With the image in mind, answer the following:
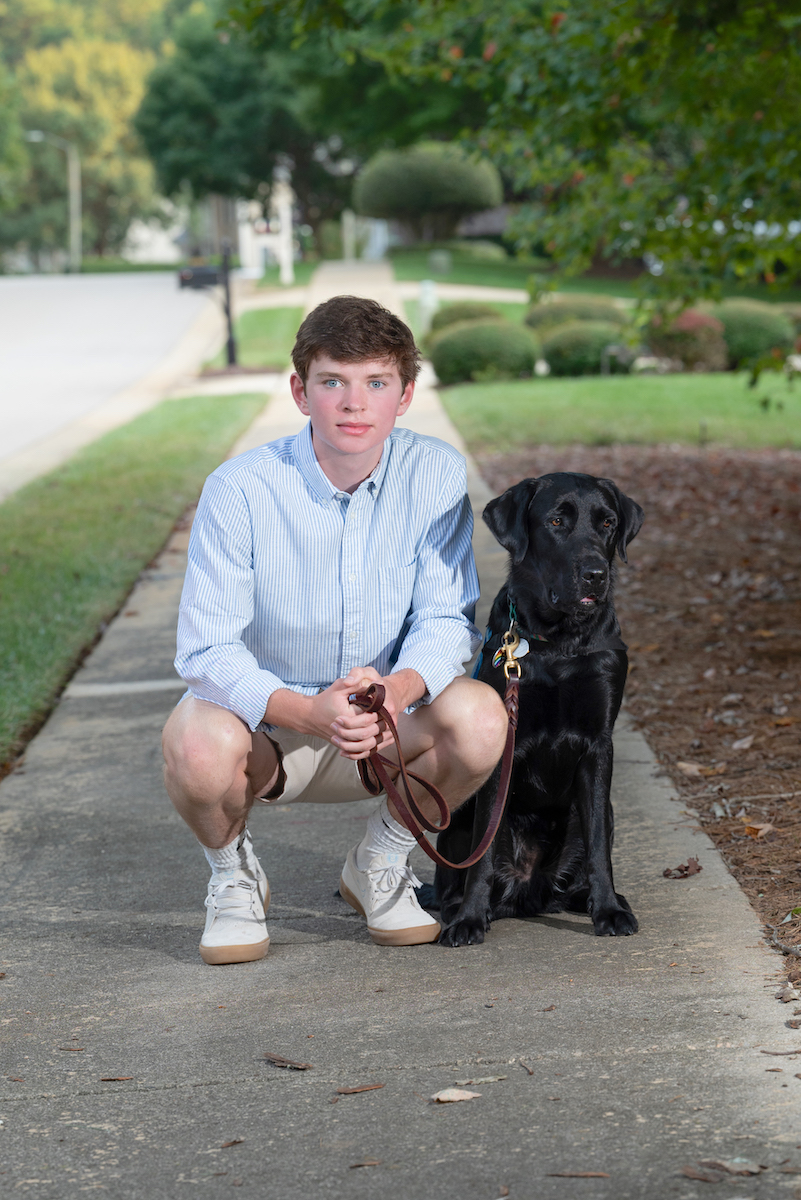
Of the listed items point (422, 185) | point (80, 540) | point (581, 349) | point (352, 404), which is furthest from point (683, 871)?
point (422, 185)

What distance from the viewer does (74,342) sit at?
26.8 meters

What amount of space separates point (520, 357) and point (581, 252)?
11126mm

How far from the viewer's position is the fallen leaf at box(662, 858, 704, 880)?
142 inches

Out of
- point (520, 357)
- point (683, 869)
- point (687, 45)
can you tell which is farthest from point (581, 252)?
point (520, 357)

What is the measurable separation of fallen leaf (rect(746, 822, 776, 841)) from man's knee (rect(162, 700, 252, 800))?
64.3 inches

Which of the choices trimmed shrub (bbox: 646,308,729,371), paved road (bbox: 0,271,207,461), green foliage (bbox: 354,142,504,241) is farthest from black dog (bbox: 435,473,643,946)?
green foliage (bbox: 354,142,504,241)

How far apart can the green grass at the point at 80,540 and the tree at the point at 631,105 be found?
3313mm

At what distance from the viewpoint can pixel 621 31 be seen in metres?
6.23

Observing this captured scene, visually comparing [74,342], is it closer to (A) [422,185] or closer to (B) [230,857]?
(A) [422,185]

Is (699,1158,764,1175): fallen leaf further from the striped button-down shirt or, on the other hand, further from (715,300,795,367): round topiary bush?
(715,300,795,367): round topiary bush

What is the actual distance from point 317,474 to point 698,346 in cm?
1930

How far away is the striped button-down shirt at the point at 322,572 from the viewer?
3.19 metres

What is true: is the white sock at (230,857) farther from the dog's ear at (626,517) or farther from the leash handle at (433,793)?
the dog's ear at (626,517)

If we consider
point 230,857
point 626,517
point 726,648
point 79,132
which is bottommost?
point 726,648
